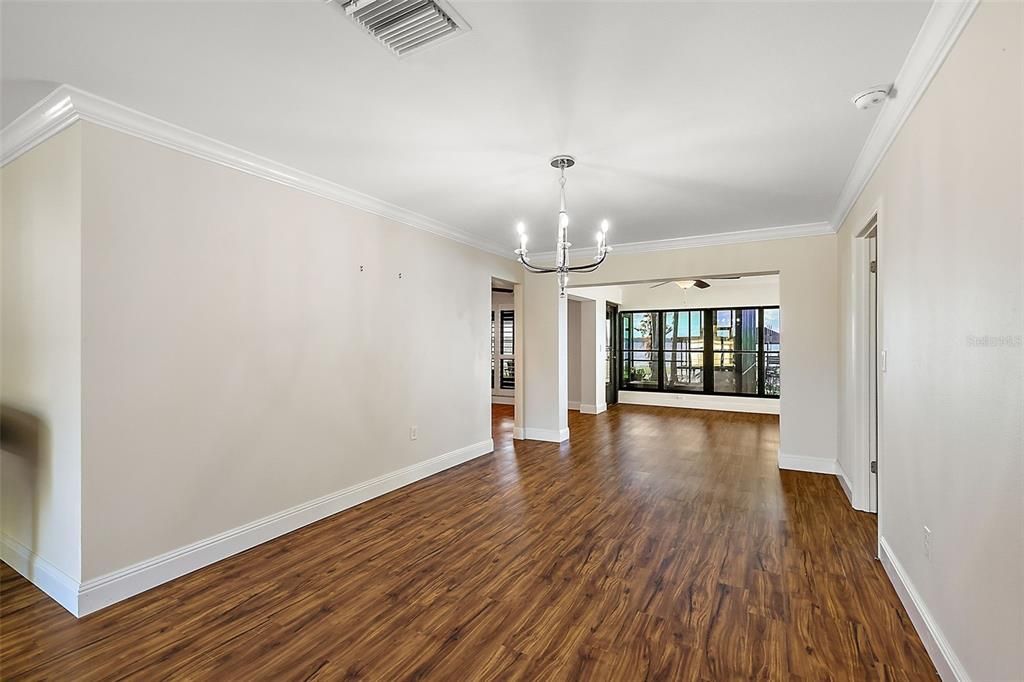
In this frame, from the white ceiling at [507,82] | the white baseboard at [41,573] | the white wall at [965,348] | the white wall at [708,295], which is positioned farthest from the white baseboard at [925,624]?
the white wall at [708,295]

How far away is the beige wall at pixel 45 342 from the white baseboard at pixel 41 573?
0.08 feet

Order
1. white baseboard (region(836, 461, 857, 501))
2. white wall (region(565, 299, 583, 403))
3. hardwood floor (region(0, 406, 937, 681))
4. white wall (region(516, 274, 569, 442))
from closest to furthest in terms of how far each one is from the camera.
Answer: hardwood floor (region(0, 406, 937, 681)), white baseboard (region(836, 461, 857, 501)), white wall (region(516, 274, 569, 442)), white wall (region(565, 299, 583, 403))

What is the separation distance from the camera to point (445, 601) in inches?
96.0

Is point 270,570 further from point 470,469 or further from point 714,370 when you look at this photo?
point 714,370

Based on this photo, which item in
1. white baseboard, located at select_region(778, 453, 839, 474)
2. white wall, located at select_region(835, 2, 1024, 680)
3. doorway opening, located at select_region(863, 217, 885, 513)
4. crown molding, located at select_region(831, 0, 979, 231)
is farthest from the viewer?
white baseboard, located at select_region(778, 453, 839, 474)

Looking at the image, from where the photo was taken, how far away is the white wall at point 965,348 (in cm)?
136

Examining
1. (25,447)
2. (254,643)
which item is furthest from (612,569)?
(25,447)

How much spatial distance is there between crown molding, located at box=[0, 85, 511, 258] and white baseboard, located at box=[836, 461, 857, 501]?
4733mm

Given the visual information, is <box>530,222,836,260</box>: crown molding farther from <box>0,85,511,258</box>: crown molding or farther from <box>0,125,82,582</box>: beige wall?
<box>0,125,82,582</box>: beige wall

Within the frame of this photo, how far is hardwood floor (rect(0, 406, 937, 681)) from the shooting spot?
1959 mm

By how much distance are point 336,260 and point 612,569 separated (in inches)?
115

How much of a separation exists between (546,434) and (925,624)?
4.49 metres

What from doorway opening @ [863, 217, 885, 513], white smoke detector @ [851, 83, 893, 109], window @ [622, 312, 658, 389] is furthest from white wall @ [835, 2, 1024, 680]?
window @ [622, 312, 658, 389]

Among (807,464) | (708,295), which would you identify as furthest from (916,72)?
(708,295)
